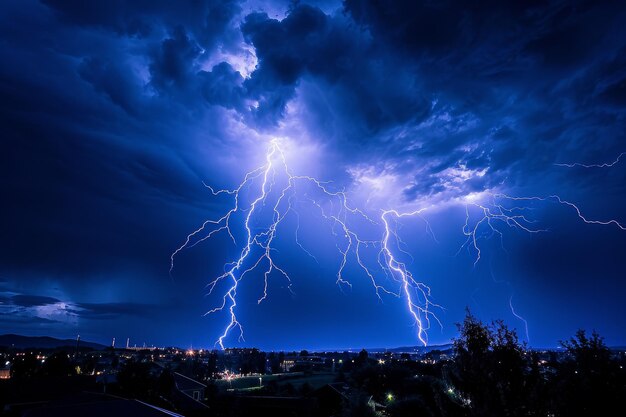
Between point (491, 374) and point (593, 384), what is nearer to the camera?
point (491, 374)

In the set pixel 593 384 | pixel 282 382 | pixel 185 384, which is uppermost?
pixel 593 384

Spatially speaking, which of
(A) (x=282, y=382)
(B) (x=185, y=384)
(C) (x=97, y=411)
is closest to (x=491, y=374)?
(C) (x=97, y=411)

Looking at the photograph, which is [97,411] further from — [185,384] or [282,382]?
[282,382]

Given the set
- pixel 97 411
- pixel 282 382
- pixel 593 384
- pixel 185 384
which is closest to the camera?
pixel 97 411

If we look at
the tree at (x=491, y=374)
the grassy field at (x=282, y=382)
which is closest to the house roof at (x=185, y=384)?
the grassy field at (x=282, y=382)

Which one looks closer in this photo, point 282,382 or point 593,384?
point 593,384

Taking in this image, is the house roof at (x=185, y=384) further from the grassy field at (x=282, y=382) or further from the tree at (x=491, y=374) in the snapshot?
the tree at (x=491, y=374)

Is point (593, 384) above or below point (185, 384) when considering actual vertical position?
above

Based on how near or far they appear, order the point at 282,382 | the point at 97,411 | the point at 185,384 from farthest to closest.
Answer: the point at 282,382 < the point at 185,384 < the point at 97,411

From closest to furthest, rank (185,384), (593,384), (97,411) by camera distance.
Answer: (97,411) → (593,384) → (185,384)

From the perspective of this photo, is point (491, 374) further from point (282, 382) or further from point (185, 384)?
point (282, 382)

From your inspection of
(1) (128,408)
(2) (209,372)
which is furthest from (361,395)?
(2) (209,372)
